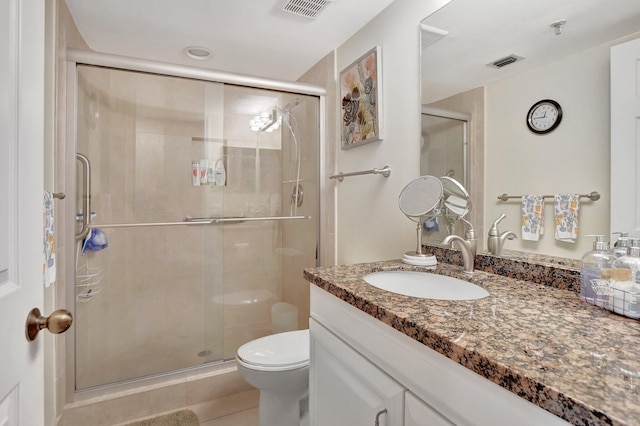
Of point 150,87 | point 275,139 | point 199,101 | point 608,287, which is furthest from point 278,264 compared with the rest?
point 608,287

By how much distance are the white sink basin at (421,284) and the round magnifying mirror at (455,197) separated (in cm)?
32

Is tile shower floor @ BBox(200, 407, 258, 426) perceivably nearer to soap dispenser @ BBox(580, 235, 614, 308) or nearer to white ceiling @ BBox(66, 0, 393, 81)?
soap dispenser @ BBox(580, 235, 614, 308)

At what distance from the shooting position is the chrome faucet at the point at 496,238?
3.93 feet

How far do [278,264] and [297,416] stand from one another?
3.38ft

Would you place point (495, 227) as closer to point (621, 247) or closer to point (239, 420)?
point (621, 247)

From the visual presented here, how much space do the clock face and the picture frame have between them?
2.46 ft

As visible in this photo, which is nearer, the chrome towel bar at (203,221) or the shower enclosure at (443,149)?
the shower enclosure at (443,149)

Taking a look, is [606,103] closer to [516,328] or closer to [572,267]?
[572,267]

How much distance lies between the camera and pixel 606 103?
2.98 ft

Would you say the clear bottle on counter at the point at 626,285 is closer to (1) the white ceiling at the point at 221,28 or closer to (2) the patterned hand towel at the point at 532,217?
(2) the patterned hand towel at the point at 532,217

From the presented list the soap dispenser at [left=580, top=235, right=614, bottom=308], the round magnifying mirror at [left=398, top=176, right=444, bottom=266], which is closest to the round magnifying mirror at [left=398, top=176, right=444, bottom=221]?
the round magnifying mirror at [left=398, top=176, right=444, bottom=266]

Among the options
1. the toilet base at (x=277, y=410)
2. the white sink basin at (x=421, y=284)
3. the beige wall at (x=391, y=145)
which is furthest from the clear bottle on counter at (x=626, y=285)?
the toilet base at (x=277, y=410)

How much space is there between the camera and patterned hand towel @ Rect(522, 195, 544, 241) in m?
1.07

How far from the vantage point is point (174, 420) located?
181 centimetres
